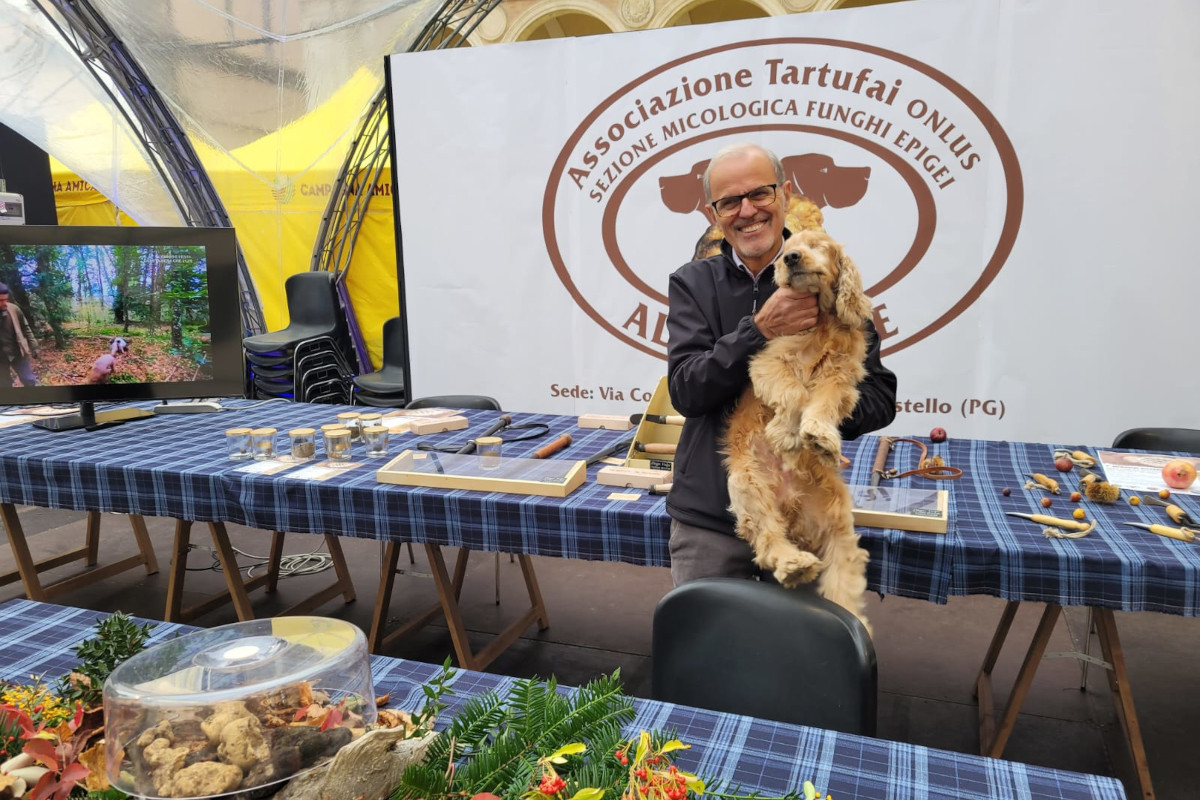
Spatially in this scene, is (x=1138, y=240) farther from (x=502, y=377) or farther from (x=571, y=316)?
(x=502, y=377)

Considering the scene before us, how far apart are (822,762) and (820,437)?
71 cm

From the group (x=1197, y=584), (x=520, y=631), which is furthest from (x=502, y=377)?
(x=1197, y=584)

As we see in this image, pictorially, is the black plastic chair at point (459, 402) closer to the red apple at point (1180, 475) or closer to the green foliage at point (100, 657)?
the red apple at point (1180, 475)

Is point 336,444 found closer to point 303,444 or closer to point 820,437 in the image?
point 303,444

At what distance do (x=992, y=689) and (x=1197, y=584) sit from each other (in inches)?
58.9

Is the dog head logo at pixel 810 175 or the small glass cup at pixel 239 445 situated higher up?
the dog head logo at pixel 810 175

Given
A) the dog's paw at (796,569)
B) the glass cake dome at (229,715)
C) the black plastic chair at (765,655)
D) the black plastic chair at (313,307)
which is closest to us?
the glass cake dome at (229,715)

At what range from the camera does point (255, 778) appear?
0.87m

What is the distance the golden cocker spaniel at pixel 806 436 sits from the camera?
5.74 feet

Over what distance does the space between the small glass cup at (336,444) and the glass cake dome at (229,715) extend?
2.22 m

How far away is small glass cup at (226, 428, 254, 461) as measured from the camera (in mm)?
3289

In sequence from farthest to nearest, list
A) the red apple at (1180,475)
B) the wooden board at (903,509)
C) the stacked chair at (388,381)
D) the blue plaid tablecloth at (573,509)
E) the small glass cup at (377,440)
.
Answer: the stacked chair at (388,381), the small glass cup at (377,440), the red apple at (1180,475), the wooden board at (903,509), the blue plaid tablecloth at (573,509)

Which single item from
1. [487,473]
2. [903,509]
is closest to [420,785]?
[903,509]

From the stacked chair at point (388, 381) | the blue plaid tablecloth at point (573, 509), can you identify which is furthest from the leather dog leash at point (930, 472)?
the stacked chair at point (388, 381)
